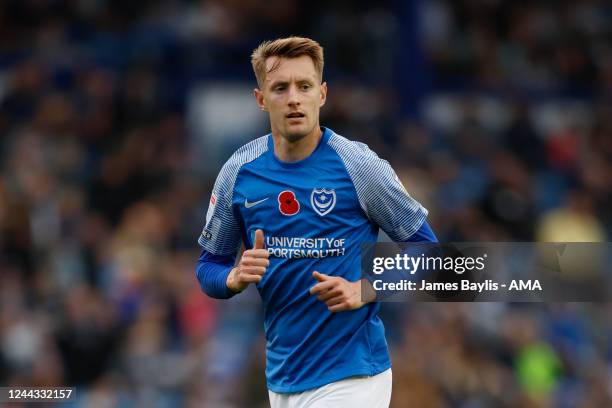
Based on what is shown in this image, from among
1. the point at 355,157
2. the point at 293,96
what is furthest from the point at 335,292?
the point at 293,96

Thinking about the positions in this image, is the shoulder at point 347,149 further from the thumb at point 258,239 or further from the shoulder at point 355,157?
the thumb at point 258,239

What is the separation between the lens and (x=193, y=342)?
10.1 metres

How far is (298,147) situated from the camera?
5.11 meters

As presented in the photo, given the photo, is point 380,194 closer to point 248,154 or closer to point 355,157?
point 355,157

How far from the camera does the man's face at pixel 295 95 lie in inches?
198

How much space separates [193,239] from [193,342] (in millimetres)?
1509

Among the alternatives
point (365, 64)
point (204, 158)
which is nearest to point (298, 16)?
point (365, 64)

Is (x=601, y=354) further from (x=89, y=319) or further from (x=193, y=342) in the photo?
(x=89, y=319)

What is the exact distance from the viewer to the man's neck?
511cm

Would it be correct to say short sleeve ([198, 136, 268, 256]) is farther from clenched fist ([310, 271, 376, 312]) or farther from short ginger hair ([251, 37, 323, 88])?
clenched fist ([310, 271, 376, 312])

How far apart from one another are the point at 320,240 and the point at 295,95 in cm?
58

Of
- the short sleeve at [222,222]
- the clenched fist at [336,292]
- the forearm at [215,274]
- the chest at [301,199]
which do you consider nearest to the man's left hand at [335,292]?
the clenched fist at [336,292]

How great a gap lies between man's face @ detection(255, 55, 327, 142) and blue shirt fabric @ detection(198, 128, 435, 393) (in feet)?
0.47

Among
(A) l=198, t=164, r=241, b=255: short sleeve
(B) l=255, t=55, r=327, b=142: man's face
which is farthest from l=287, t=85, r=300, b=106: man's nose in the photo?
(A) l=198, t=164, r=241, b=255: short sleeve
